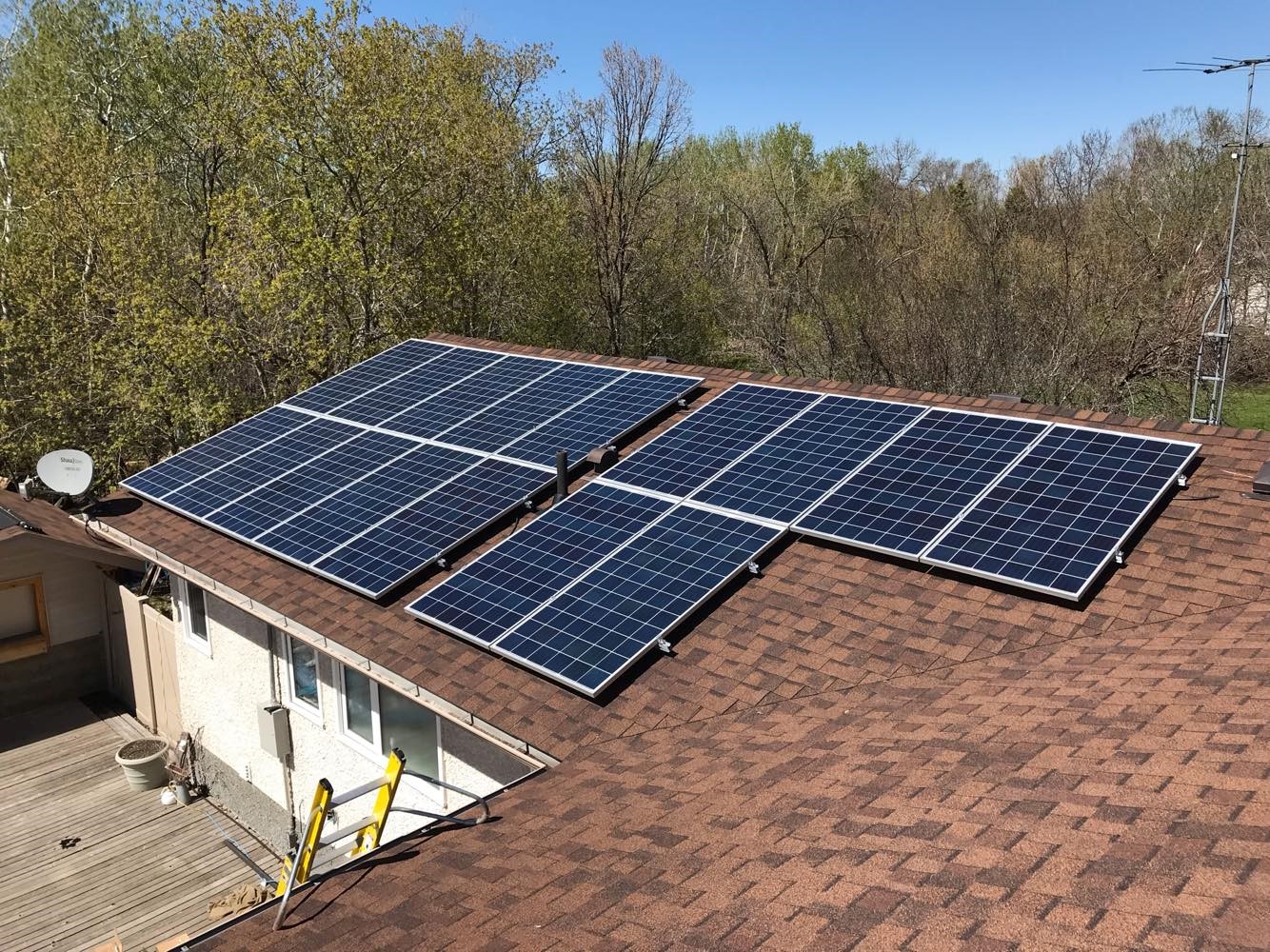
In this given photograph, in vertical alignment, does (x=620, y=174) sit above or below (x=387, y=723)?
above

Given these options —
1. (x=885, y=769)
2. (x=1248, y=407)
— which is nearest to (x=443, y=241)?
(x=885, y=769)

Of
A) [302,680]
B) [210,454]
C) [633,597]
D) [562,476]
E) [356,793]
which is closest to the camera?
[356,793]

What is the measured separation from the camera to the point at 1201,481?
8820 millimetres

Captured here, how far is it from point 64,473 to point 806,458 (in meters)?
13.0

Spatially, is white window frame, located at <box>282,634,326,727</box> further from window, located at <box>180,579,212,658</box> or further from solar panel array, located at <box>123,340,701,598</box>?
window, located at <box>180,579,212,658</box>

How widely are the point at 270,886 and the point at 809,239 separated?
120 ft

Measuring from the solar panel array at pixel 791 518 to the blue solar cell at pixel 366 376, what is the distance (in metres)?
6.85

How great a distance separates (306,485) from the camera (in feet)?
40.9

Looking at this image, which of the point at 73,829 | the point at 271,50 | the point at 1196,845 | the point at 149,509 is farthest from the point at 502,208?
the point at 1196,845

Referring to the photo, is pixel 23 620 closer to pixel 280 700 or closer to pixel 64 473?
pixel 64 473

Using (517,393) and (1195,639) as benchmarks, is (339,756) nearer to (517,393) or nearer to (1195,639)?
(517,393)

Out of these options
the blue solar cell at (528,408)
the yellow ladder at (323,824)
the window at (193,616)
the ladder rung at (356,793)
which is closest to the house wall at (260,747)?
the window at (193,616)

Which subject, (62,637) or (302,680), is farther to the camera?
(62,637)

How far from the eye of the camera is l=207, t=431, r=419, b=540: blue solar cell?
1191 cm
